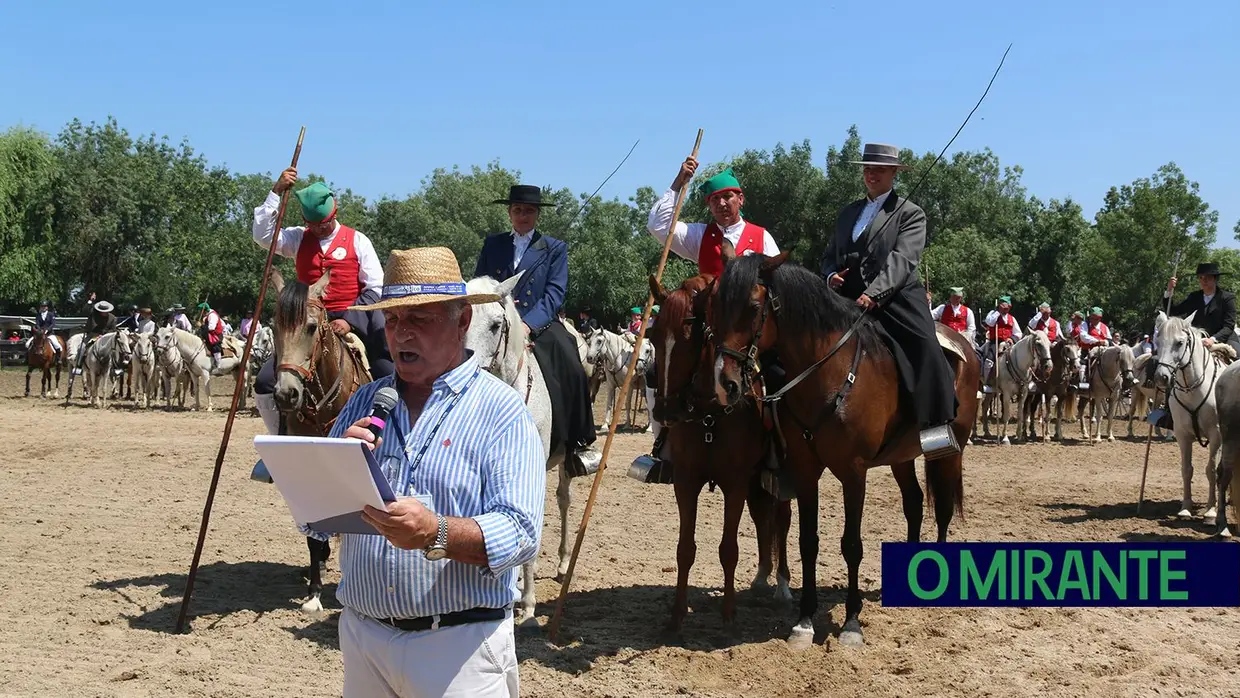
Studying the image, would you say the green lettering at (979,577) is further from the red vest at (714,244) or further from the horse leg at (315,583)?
the horse leg at (315,583)

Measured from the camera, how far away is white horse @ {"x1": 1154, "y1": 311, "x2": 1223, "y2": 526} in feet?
39.5

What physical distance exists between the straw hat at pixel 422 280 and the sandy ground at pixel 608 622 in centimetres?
343

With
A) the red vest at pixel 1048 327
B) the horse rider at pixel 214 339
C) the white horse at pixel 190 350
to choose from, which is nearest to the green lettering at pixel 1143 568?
the red vest at pixel 1048 327

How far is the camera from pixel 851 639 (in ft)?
22.1

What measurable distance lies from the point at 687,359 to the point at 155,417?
2041 cm

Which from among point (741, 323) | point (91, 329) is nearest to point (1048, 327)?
point (741, 323)

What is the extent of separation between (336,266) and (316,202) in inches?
19.0

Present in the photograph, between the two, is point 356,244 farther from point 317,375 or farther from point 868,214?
point 868,214

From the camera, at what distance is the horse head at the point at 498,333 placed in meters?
6.51

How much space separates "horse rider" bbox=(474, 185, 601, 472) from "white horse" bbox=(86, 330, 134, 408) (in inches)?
891

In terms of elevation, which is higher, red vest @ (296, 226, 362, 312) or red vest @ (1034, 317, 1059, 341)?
red vest @ (1034, 317, 1059, 341)

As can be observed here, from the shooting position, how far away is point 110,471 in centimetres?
1441

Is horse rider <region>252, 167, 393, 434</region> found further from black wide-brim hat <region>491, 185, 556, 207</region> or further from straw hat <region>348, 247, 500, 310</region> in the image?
straw hat <region>348, 247, 500, 310</region>

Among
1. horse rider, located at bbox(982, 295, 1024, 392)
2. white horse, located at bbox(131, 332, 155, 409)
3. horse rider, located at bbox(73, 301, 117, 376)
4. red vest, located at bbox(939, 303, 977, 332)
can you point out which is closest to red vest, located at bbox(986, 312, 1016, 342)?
horse rider, located at bbox(982, 295, 1024, 392)
